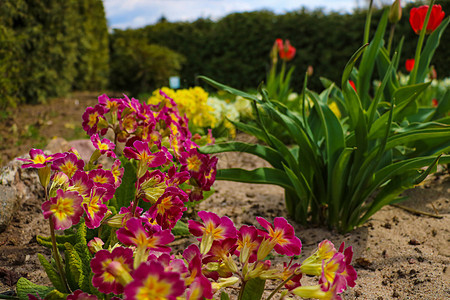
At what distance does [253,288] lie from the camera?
1.10 metres

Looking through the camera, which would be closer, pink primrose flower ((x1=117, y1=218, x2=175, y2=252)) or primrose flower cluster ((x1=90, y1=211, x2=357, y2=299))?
primrose flower cluster ((x1=90, y1=211, x2=357, y2=299))

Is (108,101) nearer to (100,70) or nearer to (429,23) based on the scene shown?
(429,23)

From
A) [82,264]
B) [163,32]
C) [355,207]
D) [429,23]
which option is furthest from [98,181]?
[163,32]

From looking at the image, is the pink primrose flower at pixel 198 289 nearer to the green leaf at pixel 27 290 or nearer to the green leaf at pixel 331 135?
the green leaf at pixel 27 290

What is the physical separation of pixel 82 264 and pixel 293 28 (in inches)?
368

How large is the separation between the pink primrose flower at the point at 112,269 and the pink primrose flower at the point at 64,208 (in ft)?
0.41

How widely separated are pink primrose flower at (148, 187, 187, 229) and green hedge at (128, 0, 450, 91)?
745 centimetres

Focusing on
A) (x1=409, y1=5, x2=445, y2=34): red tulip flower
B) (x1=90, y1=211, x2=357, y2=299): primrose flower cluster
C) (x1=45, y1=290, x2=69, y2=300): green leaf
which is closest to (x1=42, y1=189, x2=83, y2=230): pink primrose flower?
(x1=90, y1=211, x2=357, y2=299): primrose flower cluster

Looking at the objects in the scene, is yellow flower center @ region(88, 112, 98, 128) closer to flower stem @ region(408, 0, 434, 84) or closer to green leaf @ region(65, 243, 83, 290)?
green leaf @ region(65, 243, 83, 290)

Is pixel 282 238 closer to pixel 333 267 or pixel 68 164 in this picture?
pixel 333 267

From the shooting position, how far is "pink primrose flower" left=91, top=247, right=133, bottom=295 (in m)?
0.84

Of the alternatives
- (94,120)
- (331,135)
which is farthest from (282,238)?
(331,135)

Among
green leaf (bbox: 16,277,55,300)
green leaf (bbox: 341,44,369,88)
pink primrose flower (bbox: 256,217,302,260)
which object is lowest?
green leaf (bbox: 16,277,55,300)

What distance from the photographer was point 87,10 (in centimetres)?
877
